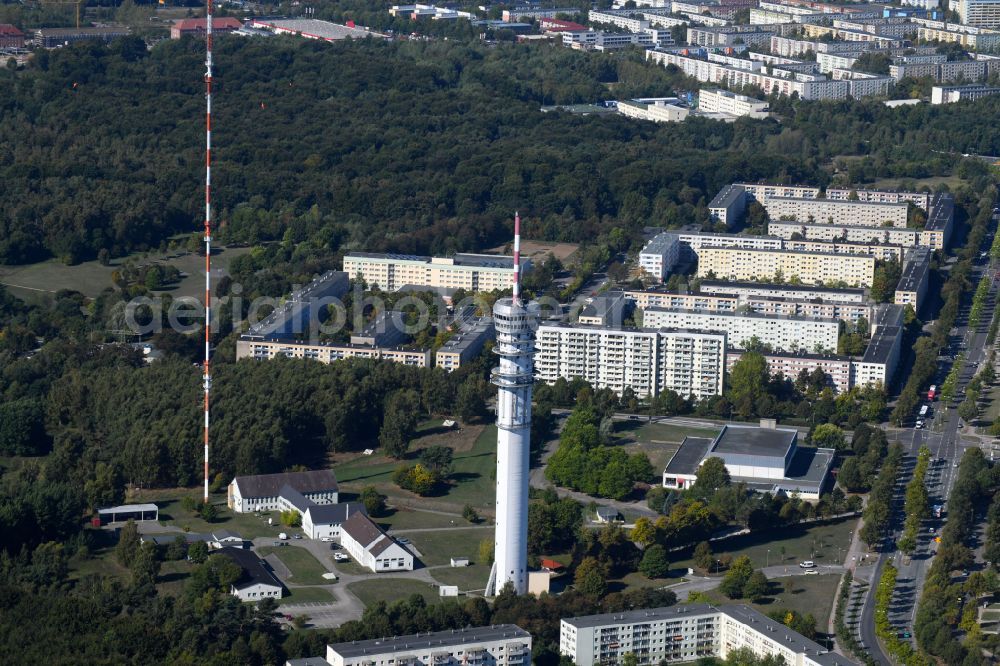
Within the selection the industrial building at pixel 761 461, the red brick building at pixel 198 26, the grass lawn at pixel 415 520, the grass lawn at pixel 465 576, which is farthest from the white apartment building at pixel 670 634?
the red brick building at pixel 198 26

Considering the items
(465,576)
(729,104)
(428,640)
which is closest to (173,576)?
(465,576)

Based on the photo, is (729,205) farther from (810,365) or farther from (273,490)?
(273,490)

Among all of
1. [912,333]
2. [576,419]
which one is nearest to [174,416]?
[576,419]

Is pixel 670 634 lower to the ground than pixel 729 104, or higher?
lower

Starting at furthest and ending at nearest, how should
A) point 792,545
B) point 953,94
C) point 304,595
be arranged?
point 953,94, point 792,545, point 304,595

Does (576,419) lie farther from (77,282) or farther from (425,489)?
(77,282)

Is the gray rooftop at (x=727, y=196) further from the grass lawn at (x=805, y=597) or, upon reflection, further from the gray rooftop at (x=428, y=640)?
the gray rooftop at (x=428, y=640)
